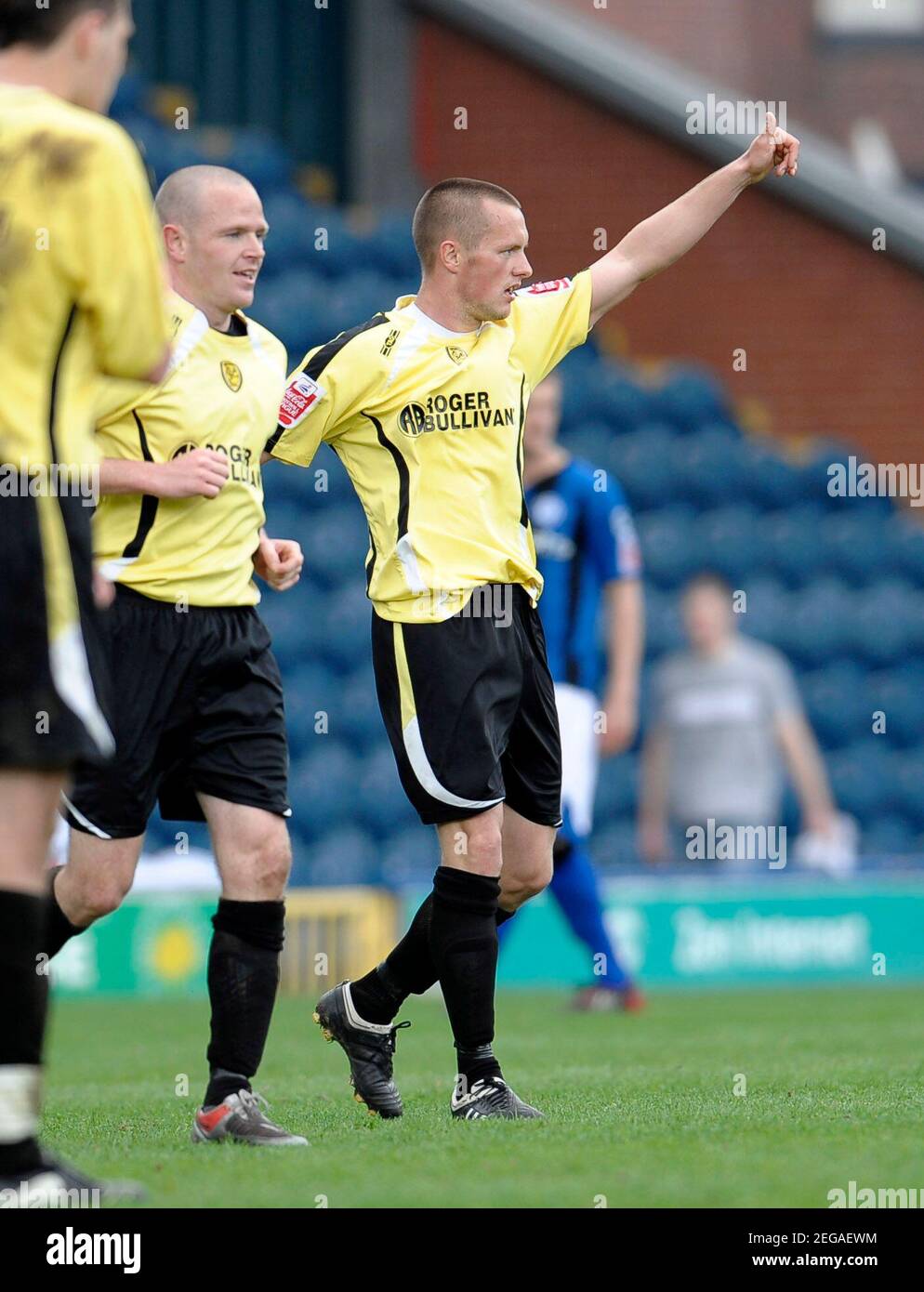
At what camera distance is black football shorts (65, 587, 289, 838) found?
4.49 m

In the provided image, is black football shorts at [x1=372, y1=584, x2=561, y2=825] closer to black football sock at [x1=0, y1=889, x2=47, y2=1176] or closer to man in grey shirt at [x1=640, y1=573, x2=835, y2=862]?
black football sock at [x1=0, y1=889, x2=47, y2=1176]

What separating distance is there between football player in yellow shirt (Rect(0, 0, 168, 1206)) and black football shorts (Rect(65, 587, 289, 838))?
113 centimetres

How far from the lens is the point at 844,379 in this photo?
1348 cm

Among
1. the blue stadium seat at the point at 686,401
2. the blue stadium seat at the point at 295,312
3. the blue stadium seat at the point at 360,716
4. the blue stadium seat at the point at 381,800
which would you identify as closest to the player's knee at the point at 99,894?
the blue stadium seat at the point at 381,800

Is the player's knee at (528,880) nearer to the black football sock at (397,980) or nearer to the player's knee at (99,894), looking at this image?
the black football sock at (397,980)

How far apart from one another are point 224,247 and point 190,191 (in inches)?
5.9

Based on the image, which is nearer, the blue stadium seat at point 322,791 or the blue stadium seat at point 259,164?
the blue stadium seat at point 322,791

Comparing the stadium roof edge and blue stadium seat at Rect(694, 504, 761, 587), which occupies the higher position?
the stadium roof edge

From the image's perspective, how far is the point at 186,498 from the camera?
4.53 metres

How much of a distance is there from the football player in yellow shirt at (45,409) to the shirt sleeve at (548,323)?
1690 mm

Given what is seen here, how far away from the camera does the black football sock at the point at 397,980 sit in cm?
491

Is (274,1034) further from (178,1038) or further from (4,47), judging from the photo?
(4,47)

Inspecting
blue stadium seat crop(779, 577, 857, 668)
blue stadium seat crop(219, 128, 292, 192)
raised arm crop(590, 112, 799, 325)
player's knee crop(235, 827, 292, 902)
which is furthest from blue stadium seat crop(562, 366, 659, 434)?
player's knee crop(235, 827, 292, 902)
